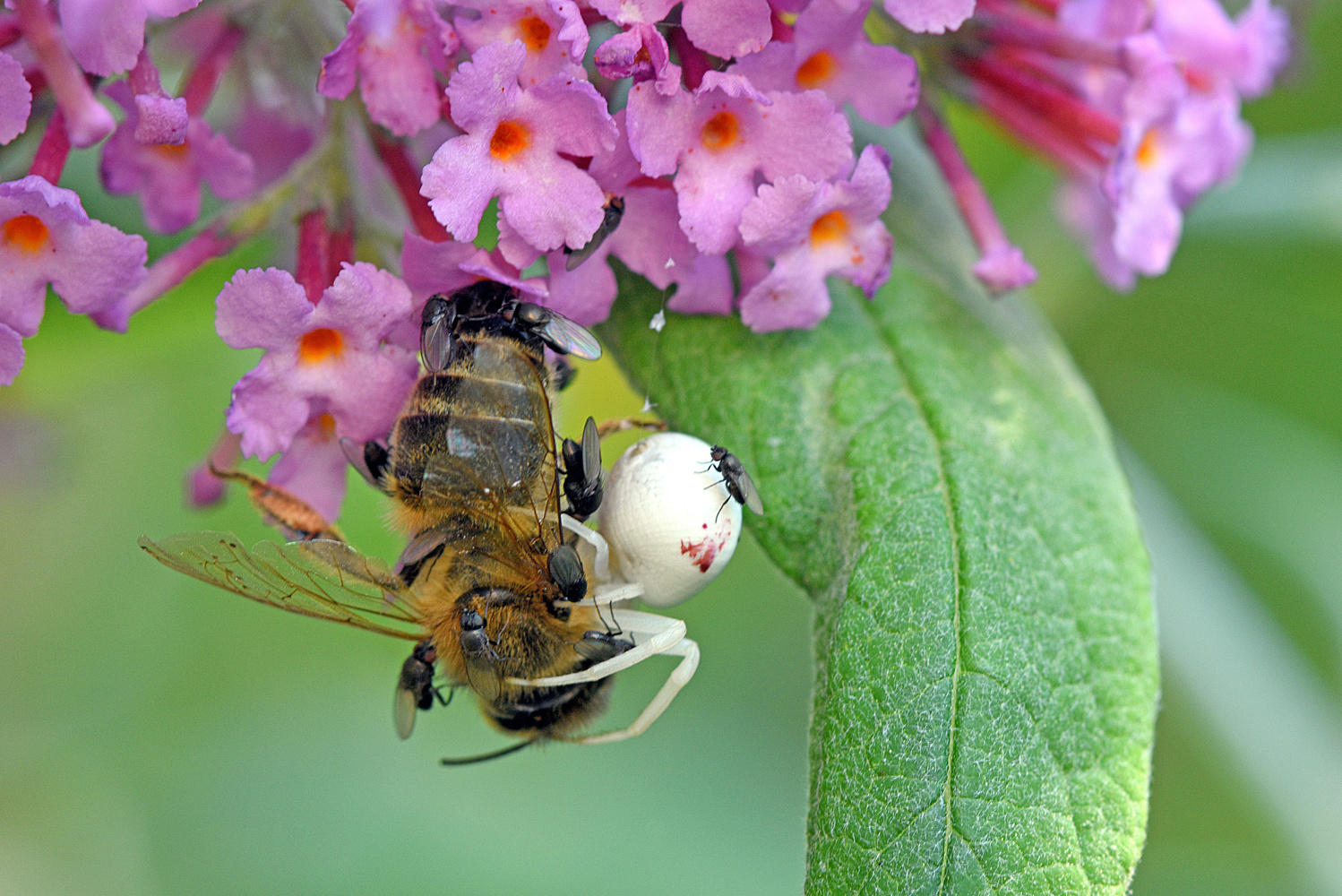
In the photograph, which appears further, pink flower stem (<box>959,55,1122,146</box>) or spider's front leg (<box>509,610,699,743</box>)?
pink flower stem (<box>959,55,1122,146</box>)

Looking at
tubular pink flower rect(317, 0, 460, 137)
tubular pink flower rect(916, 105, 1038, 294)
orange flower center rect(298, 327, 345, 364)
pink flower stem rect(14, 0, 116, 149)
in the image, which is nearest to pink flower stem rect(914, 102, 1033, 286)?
tubular pink flower rect(916, 105, 1038, 294)

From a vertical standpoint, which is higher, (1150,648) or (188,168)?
(188,168)

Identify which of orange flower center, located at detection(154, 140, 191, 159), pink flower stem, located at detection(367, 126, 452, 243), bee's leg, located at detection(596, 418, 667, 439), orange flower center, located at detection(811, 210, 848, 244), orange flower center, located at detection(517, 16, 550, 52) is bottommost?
bee's leg, located at detection(596, 418, 667, 439)

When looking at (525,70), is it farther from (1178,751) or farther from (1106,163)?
(1178,751)

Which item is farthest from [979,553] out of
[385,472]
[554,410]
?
[385,472]

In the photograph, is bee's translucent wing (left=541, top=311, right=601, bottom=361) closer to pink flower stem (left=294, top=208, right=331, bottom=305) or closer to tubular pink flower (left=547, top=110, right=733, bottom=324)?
tubular pink flower (left=547, top=110, right=733, bottom=324)
